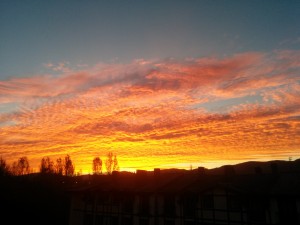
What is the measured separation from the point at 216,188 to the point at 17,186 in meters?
46.1

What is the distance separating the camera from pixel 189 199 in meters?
32.7

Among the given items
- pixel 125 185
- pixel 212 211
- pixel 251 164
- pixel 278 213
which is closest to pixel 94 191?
pixel 125 185

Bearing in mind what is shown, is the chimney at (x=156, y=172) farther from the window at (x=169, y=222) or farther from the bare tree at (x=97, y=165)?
the bare tree at (x=97, y=165)

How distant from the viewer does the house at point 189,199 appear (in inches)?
1072

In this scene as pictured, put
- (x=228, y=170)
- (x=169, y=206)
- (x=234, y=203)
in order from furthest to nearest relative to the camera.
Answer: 1. (x=228, y=170)
2. (x=169, y=206)
3. (x=234, y=203)

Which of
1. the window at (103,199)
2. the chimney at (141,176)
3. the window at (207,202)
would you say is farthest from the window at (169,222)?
the window at (103,199)

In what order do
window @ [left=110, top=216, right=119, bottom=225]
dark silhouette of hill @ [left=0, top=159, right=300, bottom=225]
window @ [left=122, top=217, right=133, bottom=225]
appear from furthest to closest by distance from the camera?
dark silhouette of hill @ [left=0, top=159, right=300, bottom=225] < window @ [left=110, top=216, right=119, bottom=225] < window @ [left=122, top=217, right=133, bottom=225]

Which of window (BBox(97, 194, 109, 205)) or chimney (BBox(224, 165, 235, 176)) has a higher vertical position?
chimney (BBox(224, 165, 235, 176))

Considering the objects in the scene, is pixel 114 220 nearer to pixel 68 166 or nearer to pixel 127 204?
pixel 127 204

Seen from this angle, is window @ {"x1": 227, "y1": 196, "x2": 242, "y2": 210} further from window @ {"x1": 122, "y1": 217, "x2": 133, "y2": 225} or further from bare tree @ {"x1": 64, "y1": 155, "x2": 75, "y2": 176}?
bare tree @ {"x1": 64, "y1": 155, "x2": 75, "y2": 176}

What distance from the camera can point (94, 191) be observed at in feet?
137

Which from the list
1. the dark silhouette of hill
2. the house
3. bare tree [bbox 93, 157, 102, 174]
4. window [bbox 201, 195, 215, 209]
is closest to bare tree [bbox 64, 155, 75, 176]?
bare tree [bbox 93, 157, 102, 174]

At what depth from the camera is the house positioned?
27.2 metres

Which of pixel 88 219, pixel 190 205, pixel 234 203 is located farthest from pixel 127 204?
pixel 234 203
